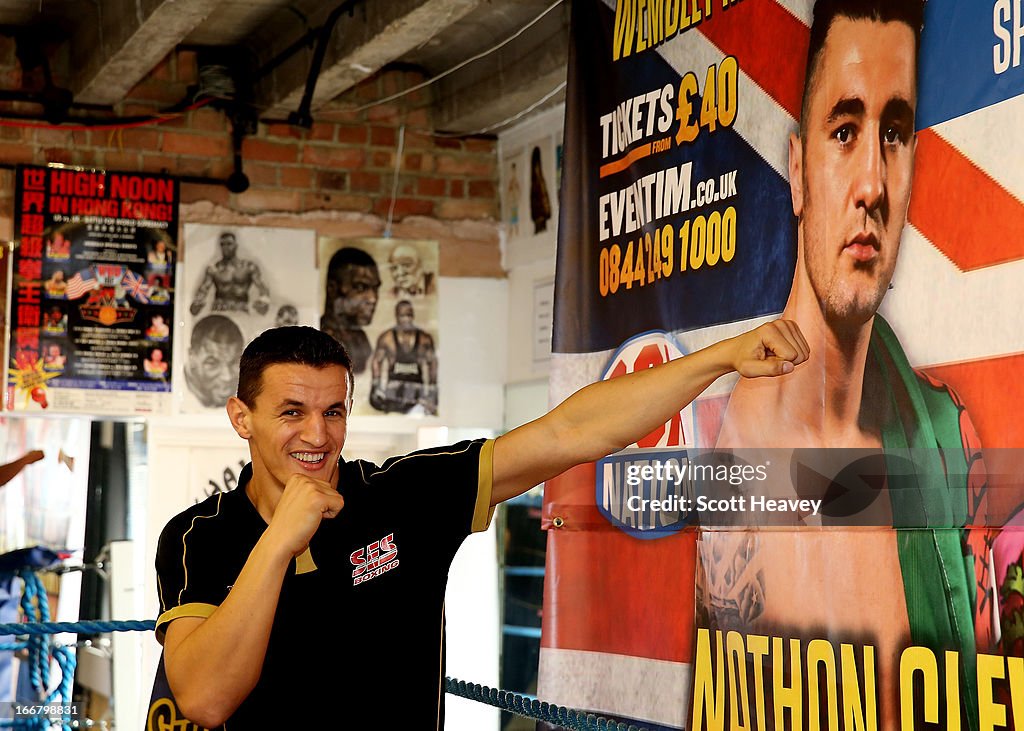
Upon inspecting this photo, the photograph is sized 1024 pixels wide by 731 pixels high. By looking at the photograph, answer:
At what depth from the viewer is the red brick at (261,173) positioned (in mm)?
5301

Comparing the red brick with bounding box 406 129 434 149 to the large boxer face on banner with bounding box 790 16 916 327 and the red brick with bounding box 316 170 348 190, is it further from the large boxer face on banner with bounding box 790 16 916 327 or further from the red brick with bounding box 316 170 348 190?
the large boxer face on banner with bounding box 790 16 916 327

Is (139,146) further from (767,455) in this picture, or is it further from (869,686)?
(869,686)

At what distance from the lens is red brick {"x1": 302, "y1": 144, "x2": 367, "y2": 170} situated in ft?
17.7

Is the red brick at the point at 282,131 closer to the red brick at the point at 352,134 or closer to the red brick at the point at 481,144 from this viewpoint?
the red brick at the point at 352,134

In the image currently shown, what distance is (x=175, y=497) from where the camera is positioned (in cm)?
515

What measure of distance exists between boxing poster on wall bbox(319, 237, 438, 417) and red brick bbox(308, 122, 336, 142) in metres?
0.45

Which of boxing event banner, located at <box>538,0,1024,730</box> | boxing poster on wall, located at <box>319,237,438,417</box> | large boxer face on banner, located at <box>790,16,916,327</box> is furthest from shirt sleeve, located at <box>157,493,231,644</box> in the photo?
boxing poster on wall, located at <box>319,237,438,417</box>

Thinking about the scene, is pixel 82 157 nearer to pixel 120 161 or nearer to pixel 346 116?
pixel 120 161

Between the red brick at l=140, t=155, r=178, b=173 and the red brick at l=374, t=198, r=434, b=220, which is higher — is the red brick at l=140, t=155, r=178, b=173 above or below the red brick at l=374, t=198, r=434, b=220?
above

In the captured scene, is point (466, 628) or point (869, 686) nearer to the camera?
point (869, 686)

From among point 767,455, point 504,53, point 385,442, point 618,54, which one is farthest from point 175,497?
point 767,455

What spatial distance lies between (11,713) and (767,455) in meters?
3.44

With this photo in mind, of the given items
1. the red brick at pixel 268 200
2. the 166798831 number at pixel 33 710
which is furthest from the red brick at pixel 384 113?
the 166798831 number at pixel 33 710

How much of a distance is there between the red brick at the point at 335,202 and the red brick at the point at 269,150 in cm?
18
